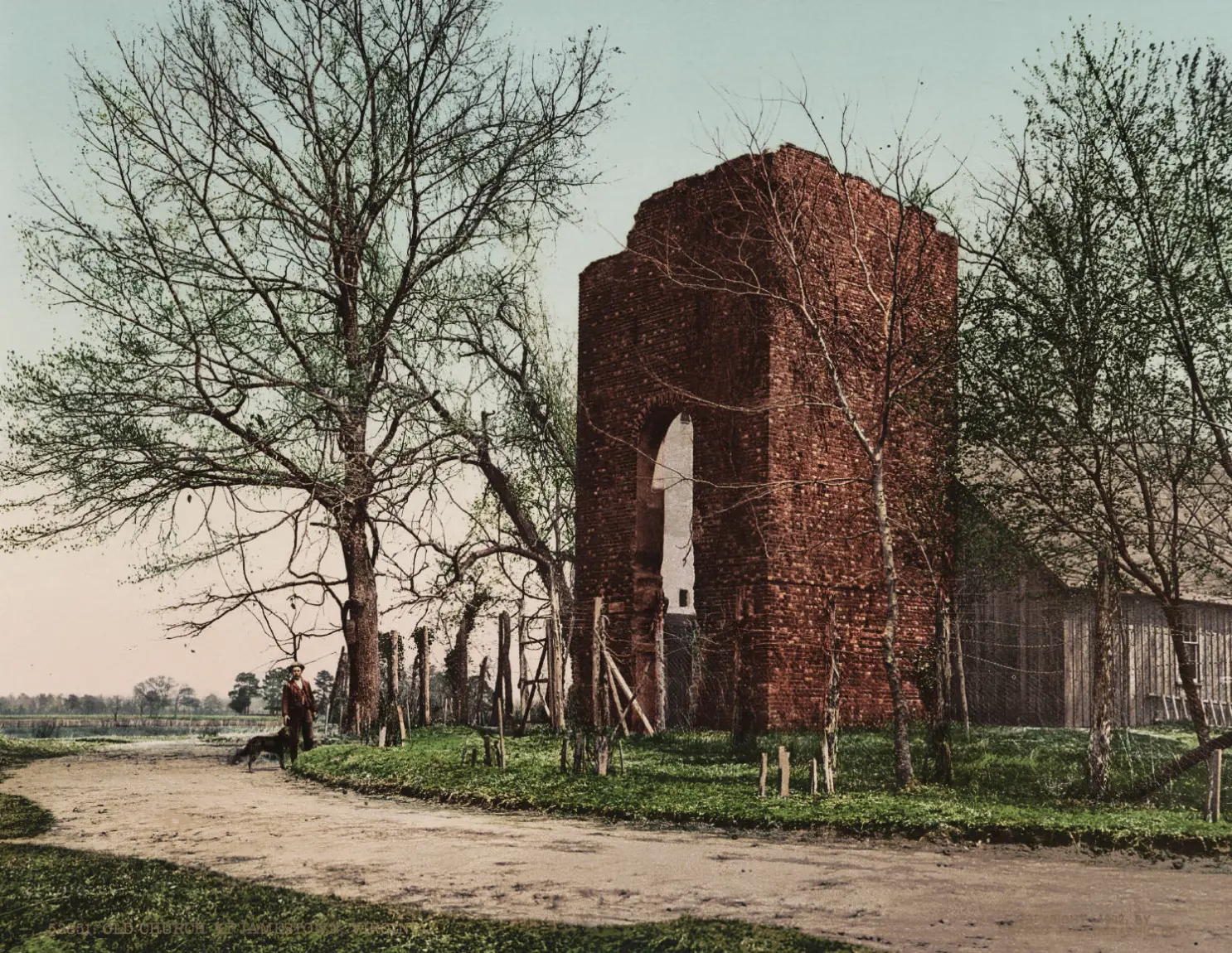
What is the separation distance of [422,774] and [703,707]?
5516mm

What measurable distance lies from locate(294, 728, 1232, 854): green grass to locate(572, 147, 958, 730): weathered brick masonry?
63.4 inches

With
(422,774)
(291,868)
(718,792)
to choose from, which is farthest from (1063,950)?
(422,774)

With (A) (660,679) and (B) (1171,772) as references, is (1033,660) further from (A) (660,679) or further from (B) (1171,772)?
(B) (1171,772)

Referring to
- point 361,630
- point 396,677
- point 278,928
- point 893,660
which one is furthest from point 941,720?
point 361,630

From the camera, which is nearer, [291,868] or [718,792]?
[291,868]

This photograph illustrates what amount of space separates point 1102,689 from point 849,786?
297cm

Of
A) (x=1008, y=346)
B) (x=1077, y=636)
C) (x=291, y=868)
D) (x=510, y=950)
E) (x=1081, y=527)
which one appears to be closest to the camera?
(x=510, y=950)

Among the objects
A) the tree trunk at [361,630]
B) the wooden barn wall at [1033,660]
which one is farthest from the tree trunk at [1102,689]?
the tree trunk at [361,630]

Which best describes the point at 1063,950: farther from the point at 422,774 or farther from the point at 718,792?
the point at 422,774

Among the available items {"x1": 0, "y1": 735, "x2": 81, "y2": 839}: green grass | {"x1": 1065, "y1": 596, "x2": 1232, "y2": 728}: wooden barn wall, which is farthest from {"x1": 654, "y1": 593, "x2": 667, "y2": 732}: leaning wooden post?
{"x1": 0, "y1": 735, "x2": 81, "y2": 839}: green grass

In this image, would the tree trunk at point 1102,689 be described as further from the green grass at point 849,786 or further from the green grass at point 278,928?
the green grass at point 278,928

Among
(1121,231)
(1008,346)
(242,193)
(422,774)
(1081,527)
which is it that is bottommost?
(422,774)

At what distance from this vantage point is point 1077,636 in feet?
71.8

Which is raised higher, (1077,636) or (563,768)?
(1077,636)
